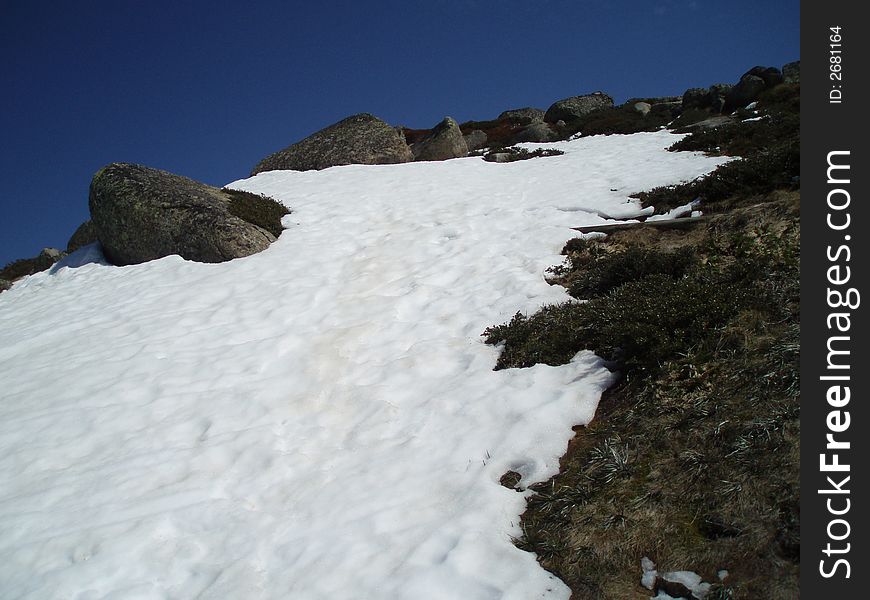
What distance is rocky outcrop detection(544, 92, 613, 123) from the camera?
3459 cm

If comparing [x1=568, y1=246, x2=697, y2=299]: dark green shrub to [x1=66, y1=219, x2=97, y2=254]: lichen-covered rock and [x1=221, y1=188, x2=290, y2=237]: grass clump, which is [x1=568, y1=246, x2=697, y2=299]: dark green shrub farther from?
[x1=66, y1=219, x2=97, y2=254]: lichen-covered rock

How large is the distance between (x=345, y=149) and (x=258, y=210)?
10.1 meters

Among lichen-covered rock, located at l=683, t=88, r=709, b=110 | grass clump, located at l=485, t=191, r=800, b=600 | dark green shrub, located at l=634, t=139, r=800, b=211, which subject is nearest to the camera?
grass clump, located at l=485, t=191, r=800, b=600

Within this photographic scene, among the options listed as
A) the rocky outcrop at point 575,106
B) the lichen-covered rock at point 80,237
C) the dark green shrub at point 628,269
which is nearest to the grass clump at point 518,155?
the dark green shrub at point 628,269

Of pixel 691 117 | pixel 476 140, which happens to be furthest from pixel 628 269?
pixel 476 140

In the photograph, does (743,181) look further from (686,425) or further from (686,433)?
(686,433)

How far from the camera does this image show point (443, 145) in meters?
24.2

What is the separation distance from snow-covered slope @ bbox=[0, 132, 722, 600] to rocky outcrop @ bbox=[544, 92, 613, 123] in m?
26.3

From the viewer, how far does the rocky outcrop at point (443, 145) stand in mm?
24016

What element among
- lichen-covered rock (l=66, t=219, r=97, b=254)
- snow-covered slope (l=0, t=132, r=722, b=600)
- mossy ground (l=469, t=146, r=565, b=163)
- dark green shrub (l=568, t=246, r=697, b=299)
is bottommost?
snow-covered slope (l=0, t=132, r=722, b=600)

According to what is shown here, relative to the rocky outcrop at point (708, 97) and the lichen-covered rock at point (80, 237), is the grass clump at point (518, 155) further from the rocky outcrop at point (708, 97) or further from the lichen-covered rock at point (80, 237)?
the lichen-covered rock at point (80, 237)

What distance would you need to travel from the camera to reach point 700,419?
169 inches

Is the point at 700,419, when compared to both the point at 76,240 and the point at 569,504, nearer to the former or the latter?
the point at 569,504

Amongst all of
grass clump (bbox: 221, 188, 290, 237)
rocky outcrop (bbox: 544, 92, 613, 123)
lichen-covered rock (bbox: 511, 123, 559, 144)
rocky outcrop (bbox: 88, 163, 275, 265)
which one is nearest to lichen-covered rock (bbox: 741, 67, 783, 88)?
rocky outcrop (bbox: 544, 92, 613, 123)
